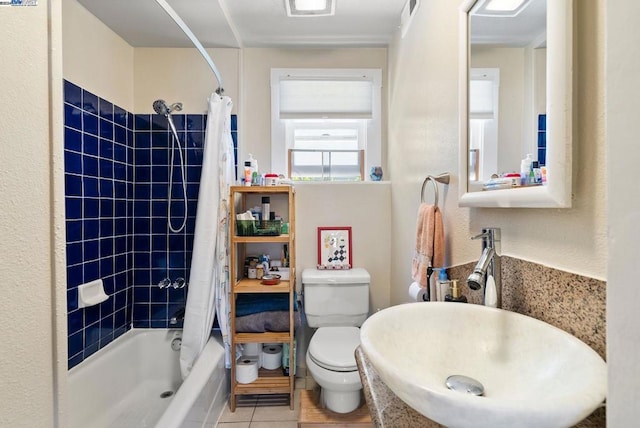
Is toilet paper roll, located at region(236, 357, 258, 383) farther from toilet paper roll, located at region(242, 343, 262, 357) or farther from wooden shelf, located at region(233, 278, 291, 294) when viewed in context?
wooden shelf, located at region(233, 278, 291, 294)

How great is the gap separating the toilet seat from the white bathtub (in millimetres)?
612

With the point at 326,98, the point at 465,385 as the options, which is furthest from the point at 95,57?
the point at 465,385

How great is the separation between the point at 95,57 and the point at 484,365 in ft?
8.17

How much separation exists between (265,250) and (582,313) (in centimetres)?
189

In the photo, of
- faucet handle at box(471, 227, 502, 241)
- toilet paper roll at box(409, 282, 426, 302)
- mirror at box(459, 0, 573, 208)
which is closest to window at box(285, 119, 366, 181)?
toilet paper roll at box(409, 282, 426, 302)

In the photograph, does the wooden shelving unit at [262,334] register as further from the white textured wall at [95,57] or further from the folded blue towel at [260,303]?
the white textured wall at [95,57]

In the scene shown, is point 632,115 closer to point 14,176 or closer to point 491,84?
point 491,84

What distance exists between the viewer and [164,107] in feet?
6.76

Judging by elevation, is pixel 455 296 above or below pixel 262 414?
above

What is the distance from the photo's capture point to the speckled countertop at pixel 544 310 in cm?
60

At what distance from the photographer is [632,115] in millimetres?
318

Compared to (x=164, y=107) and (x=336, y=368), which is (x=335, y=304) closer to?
(x=336, y=368)

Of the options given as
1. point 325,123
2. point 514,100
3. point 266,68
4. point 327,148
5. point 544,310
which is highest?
point 266,68

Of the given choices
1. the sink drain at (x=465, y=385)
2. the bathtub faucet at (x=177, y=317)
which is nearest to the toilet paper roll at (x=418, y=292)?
the sink drain at (x=465, y=385)
